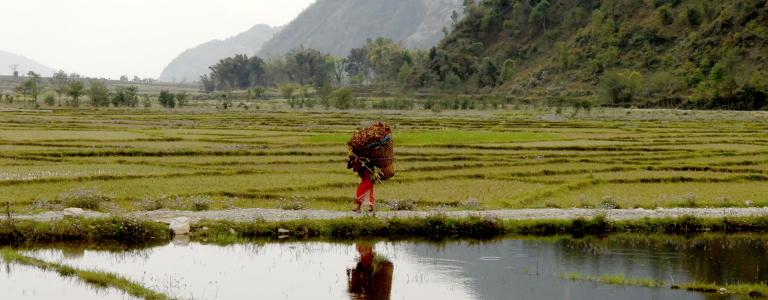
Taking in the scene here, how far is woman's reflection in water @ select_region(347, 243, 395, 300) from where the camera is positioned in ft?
42.2

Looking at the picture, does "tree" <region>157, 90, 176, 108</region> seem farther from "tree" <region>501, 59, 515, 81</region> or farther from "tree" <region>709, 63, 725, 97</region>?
"tree" <region>709, 63, 725, 97</region>

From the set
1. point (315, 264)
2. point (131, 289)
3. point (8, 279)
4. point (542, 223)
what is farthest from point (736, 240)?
point (8, 279)

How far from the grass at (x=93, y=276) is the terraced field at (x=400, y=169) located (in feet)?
15.1

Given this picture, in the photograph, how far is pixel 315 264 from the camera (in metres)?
14.9

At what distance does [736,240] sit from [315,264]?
8798mm

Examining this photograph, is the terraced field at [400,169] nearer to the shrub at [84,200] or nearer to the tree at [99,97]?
the shrub at [84,200]

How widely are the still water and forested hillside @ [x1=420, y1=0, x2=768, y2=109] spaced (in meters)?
75.3

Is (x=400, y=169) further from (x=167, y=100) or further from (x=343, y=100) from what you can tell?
(x=167, y=100)

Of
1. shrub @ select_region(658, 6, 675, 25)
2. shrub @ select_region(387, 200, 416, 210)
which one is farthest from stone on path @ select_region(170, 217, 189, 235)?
shrub @ select_region(658, 6, 675, 25)

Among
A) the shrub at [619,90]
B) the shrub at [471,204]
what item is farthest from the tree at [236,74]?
the shrub at [471,204]

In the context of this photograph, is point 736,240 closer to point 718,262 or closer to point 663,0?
point 718,262

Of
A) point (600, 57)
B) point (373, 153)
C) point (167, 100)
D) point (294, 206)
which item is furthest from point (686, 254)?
point (600, 57)

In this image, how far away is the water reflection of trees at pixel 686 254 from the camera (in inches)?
563

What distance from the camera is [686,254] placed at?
1588cm
